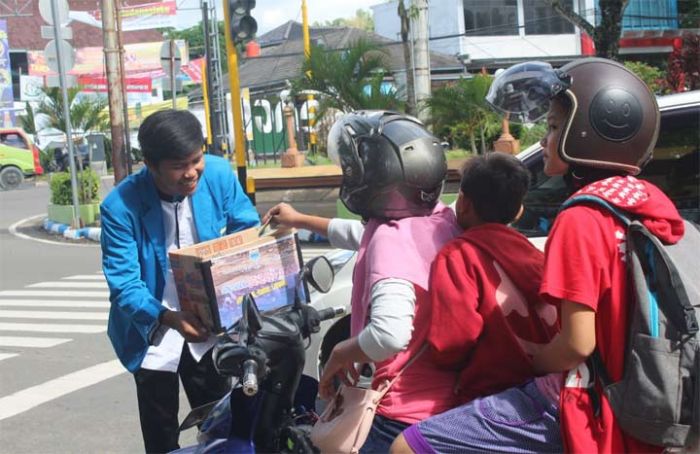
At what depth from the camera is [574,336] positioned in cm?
187

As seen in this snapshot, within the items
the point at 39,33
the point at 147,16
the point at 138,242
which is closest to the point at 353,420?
the point at 138,242

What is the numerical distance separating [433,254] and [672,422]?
0.65m

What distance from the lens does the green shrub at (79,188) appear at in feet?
56.1

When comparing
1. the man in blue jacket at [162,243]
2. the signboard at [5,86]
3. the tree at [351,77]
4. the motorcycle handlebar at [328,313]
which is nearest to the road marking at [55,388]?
the man in blue jacket at [162,243]

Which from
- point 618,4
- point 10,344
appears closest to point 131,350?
point 10,344

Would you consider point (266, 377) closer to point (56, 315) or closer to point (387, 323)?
point (387, 323)

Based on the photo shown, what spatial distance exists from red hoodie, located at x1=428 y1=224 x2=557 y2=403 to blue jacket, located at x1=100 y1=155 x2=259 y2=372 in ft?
3.88

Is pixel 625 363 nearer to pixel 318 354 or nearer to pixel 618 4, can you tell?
pixel 318 354

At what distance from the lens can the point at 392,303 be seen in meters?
2.00

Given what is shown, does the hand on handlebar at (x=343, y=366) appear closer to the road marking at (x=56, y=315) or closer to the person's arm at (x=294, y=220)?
the person's arm at (x=294, y=220)

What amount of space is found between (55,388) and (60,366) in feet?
2.38

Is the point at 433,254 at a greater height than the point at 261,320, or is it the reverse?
the point at 433,254

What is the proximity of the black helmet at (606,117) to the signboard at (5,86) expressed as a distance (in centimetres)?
4030

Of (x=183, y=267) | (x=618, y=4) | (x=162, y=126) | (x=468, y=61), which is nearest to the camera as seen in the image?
(x=183, y=267)
